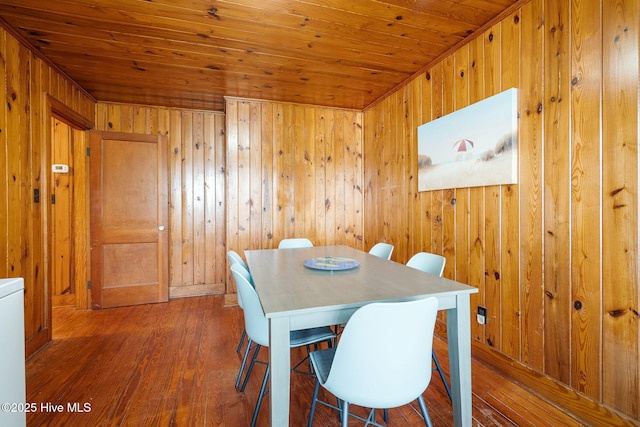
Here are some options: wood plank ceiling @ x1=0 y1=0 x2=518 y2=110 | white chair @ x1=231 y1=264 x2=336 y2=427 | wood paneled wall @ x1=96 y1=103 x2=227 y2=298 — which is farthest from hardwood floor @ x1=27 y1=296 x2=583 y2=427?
wood plank ceiling @ x1=0 y1=0 x2=518 y2=110

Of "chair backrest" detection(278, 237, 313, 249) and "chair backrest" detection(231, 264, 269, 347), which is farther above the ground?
"chair backrest" detection(278, 237, 313, 249)

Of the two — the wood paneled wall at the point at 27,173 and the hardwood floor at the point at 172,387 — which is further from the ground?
the wood paneled wall at the point at 27,173

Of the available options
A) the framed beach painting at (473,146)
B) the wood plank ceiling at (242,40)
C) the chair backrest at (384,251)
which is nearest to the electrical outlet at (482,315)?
the chair backrest at (384,251)

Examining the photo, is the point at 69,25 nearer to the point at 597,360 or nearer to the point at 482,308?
the point at 482,308

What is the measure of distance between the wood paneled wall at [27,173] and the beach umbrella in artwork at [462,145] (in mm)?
3282

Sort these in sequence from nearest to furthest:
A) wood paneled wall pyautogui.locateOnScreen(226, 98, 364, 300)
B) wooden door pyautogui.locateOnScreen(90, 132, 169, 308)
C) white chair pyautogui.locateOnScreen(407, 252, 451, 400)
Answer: white chair pyautogui.locateOnScreen(407, 252, 451, 400) < wooden door pyautogui.locateOnScreen(90, 132, 169, 308) < wood paneled wall pyautogui.locateOnScreen(226, 98, 364, 300)

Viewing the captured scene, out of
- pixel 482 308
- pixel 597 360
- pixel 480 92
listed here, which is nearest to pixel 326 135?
pixel 480 92

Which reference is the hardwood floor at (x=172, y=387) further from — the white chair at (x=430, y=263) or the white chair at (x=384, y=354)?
the white chair at (x=384, y=354)

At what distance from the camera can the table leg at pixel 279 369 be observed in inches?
43.2

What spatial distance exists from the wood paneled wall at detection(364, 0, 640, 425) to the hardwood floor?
28cm

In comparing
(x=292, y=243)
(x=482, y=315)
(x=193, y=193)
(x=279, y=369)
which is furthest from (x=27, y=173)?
(x=482, y=315)

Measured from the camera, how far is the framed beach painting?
6.38ft

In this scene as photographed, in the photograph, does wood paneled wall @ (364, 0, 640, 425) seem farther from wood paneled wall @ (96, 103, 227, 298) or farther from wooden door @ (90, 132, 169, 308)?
wooden door @ (90, 132, 169, 308)

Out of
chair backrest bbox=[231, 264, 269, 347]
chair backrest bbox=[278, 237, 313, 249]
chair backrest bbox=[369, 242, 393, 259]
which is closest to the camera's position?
chair backrest bbox=[231, 264, 269, 347]
